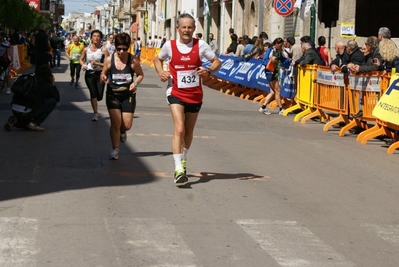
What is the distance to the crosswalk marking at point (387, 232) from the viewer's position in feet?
24.9

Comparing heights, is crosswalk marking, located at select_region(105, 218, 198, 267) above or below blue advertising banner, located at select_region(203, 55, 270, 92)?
above

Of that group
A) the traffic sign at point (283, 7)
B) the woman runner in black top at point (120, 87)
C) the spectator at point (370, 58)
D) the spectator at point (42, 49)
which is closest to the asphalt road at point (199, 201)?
the woman runner in black top at point (120, 87)

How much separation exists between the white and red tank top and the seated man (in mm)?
5557

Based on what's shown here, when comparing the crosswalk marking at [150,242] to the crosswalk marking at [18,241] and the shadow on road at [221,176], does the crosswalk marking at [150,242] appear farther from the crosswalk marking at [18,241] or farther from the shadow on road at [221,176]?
the shadow on road at [221,176]

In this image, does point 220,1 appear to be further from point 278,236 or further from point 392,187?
point 278,236

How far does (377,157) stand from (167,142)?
3.29m

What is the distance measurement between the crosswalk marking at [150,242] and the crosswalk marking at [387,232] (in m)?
1.80

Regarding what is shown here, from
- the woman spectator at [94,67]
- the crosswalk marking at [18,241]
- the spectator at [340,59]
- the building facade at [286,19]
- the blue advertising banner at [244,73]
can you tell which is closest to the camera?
the crosswalk marking at [18,241]

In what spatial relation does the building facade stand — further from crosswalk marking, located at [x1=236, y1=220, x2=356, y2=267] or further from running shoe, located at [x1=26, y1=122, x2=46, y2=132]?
crosswalk marking, located at [x1=236, y1=220, x2=356, y2=267]

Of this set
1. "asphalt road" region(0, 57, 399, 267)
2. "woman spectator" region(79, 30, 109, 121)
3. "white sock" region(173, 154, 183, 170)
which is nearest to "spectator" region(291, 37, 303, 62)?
"woman spectator" region(79, 30, 109, 121)

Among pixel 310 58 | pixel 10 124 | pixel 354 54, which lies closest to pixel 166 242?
pixel 10 124

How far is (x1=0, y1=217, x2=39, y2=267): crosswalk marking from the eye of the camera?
6332mm

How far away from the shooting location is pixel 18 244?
6840 millimetres

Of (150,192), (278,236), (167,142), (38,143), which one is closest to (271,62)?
(167,142)
